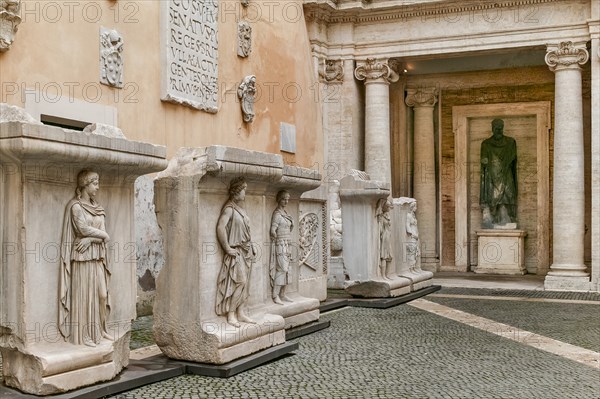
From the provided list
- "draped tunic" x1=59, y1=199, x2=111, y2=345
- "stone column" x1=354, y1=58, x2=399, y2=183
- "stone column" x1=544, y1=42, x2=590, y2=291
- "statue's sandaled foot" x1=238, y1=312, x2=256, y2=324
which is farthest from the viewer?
"stone column" x1=354, y1=58, x2=399, y2=183

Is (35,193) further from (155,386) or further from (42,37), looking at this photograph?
(42,37)

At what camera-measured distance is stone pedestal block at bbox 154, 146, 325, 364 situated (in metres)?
5.48

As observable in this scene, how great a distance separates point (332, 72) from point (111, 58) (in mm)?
6969

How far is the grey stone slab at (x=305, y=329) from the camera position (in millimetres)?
6969

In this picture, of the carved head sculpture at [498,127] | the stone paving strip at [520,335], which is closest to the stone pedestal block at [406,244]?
the stone paving strip at [520,335]

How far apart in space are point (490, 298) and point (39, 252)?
831 centimetres

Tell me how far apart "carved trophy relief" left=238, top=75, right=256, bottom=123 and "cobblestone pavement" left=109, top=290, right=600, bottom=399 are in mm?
4938

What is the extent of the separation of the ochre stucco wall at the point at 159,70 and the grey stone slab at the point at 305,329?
358 cm

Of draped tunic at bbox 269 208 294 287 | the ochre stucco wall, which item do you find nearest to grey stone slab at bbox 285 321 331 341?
draped tunic at bbox 269 208 294 287

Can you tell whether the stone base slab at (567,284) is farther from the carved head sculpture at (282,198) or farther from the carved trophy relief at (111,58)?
the carved trophy relief at (111,58)

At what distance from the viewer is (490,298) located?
11.4 metres

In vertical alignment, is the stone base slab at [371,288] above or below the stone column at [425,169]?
below

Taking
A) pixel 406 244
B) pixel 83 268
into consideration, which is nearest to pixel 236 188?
pixel 83 268

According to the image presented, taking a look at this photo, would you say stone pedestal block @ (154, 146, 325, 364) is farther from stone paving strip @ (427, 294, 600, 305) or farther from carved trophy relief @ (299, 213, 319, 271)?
stone paving strip @ (427, 294, 600, 305)
